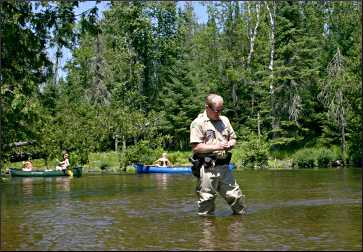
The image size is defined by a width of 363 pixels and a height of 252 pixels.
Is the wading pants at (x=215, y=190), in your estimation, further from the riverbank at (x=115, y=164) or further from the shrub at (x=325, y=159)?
the shrub at (x=325, y=159)

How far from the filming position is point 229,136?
10.6m

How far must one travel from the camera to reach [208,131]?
34.2 ft

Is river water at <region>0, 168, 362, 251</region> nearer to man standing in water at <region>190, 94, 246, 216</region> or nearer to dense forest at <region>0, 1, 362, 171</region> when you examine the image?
man standing in water at <region>190, 94, 246, 216</region>

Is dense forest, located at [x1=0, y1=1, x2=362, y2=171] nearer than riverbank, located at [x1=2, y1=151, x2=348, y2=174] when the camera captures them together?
No

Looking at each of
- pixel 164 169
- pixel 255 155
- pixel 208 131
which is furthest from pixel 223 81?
pixel 208 131

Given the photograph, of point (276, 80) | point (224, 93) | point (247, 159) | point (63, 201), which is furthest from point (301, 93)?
point (63, 201)

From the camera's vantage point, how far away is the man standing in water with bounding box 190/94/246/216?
1033 centimetres

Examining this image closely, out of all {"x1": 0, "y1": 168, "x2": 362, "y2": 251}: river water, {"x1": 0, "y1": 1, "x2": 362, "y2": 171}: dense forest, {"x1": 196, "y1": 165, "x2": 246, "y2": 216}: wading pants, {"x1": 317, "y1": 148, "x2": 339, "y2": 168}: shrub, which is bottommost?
{"x1": 0, "y1": 168, "x2": 362, "y2": 251}: river water

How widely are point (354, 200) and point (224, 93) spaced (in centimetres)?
5216

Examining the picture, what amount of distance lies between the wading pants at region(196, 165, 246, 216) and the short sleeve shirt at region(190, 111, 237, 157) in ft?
1.48

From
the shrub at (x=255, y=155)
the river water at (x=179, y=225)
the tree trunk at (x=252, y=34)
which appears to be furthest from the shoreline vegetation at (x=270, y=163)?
the river water at (x=179, y=225)

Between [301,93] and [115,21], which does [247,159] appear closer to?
[301,93]

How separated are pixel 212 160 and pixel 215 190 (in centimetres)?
49

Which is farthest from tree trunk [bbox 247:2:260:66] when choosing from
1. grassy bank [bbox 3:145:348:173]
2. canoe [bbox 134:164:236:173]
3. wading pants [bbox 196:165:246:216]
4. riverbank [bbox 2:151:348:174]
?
wading pants [bbox 196:165:246:216]
